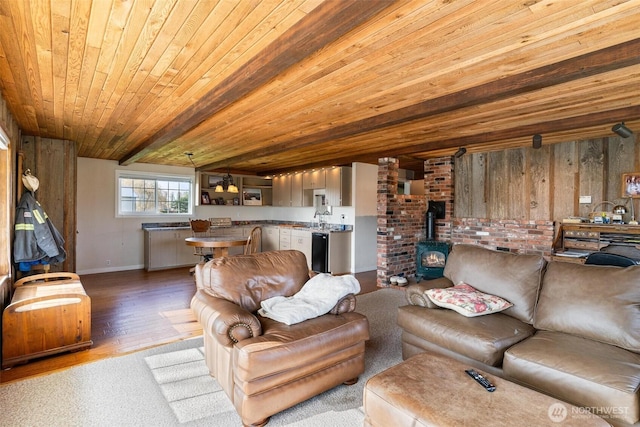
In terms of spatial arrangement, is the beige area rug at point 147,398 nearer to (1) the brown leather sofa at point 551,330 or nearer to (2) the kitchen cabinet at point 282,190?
(1) the brown leather sofa at point 551,330

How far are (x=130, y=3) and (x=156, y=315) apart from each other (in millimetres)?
3453

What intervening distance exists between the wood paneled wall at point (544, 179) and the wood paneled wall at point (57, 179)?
20.4 feet

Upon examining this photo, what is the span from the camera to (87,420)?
2.02 m

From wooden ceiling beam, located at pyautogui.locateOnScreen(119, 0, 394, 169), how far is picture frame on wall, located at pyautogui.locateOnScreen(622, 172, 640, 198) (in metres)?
4.55

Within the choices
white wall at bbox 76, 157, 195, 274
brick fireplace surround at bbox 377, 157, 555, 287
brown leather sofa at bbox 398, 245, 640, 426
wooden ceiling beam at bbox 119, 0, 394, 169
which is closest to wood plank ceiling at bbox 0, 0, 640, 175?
wooden ceiling beam at bbox 119, 0, 394, 169

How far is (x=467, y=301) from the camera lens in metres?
2.57

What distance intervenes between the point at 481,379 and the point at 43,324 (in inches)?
135

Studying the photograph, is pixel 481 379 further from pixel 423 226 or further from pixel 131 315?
pixel 423 226

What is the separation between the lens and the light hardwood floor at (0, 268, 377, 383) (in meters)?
2.83

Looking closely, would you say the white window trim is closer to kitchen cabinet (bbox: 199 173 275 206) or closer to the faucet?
kitchen cabinet (bbox: 199 173 275 206)

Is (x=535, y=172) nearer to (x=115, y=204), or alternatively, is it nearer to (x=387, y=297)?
(x=387, y=297)

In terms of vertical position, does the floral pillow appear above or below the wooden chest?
above

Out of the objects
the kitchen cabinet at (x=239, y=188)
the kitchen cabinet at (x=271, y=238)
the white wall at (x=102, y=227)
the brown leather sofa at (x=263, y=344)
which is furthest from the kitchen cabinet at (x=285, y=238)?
the brown leather sofa at (x=263, y=344)

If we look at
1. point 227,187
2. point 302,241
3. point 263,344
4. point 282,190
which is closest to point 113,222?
point 227,187
